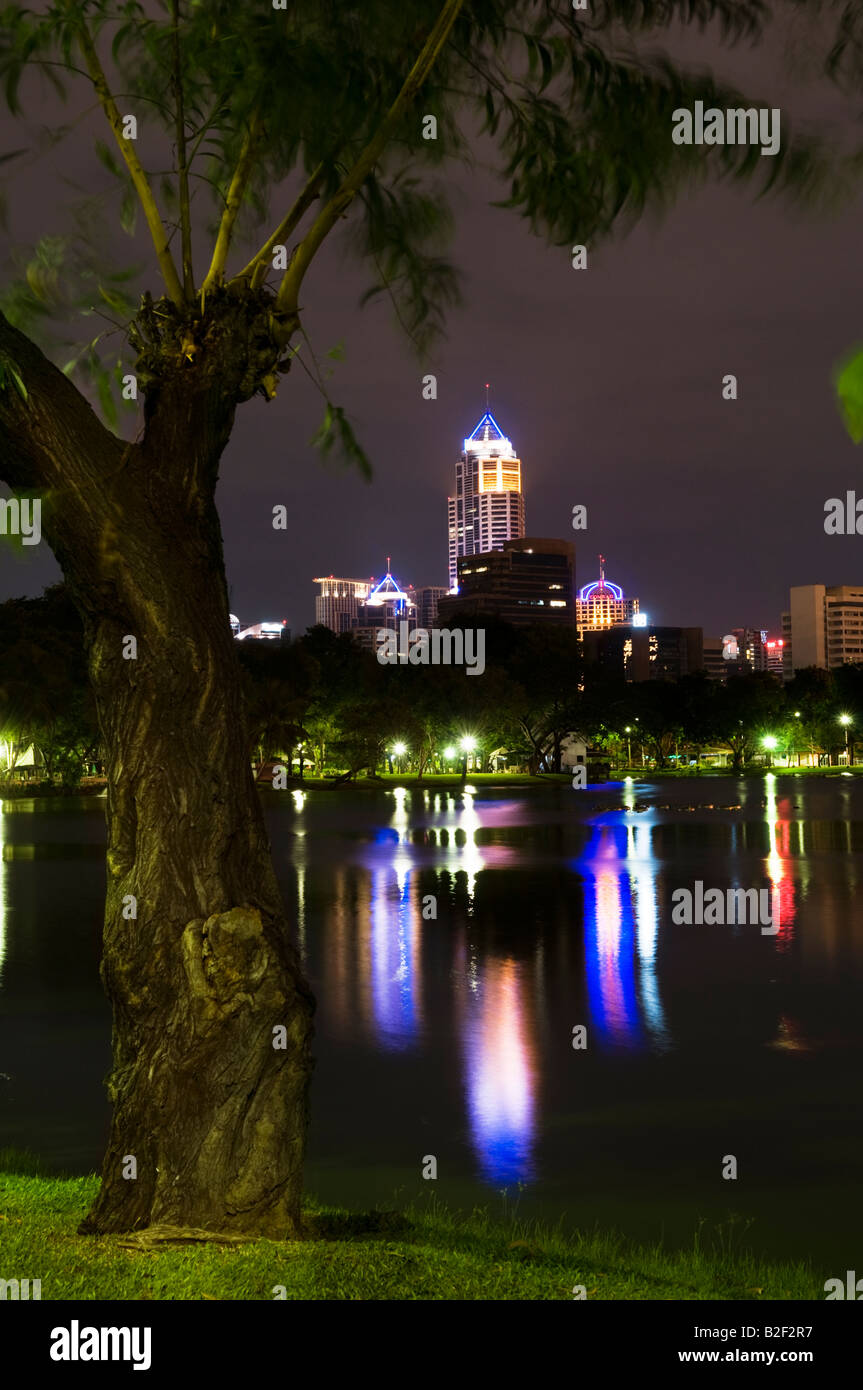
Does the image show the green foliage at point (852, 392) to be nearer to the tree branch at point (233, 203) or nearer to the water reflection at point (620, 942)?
the tree branch at point (233, 203)

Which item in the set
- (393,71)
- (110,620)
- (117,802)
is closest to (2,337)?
(110,620)

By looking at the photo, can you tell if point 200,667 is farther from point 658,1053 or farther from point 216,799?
point 658,1053

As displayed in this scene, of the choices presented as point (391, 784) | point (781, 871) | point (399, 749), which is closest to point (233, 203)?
point (781, 871)

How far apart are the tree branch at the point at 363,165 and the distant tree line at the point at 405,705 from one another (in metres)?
52.3

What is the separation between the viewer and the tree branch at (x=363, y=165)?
6973 millimetres

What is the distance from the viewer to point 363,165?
7160mm

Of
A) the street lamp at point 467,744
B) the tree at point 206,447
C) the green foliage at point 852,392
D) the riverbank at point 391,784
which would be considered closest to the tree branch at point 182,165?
the tree at point 206,447

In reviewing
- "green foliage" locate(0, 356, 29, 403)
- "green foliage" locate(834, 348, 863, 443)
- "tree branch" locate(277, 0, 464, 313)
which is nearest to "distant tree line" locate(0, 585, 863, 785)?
"tree branch" locate(277, 0, 464, 313)

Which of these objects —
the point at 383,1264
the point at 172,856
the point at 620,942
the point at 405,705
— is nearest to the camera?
the point at 383,1264

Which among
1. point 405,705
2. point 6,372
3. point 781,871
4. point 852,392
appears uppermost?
point 405,705

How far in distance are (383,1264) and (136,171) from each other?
6.29m

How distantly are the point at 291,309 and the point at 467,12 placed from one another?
91.3 inches

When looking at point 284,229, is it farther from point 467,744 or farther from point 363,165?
point 467,744

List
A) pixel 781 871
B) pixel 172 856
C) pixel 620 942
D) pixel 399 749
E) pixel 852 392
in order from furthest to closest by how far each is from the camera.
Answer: pixel 399 749 → pixel 781 871 → pixel 620 942 → pixel 172 856 → pixel 852 392
